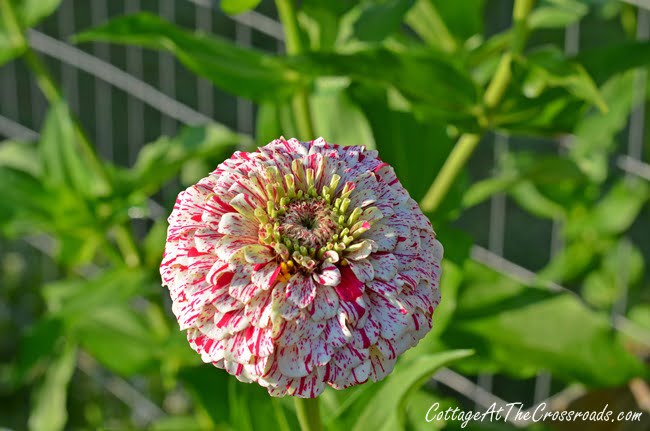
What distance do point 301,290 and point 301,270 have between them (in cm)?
2

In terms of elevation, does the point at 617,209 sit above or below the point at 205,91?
above

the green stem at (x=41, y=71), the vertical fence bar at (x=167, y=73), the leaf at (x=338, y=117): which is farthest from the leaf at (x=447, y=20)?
the vertical fence bar at (x=167, y=73)

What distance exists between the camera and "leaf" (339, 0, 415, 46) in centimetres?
73

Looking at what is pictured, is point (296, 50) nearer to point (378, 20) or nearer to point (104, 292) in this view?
point (378, 20)

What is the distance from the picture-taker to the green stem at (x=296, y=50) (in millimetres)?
767

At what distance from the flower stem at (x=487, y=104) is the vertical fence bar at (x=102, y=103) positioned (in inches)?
49.1

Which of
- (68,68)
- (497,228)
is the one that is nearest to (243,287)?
(497,228)

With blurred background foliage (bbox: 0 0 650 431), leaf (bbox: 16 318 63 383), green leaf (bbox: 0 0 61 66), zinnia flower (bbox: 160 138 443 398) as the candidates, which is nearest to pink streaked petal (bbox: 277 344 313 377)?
zinnia flower (bbox: 160 138 443 398)

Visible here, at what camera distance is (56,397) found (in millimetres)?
1034

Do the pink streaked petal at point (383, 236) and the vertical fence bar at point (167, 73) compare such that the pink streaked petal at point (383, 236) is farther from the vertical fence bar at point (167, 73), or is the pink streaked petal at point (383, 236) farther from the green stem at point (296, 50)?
the vertical fence bar at point (167, 73)

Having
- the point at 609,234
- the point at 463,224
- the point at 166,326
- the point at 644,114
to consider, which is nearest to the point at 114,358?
the point at 166,326

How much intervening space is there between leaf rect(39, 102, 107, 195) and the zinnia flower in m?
0.53

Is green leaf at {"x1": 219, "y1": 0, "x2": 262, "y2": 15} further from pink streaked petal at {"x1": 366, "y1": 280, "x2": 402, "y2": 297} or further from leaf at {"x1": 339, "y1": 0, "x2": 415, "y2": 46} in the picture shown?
pink streaked petal at {"x1": 366, "y1": 280, "x2": 402, "y2": 297}

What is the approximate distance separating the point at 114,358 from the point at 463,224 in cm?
100
